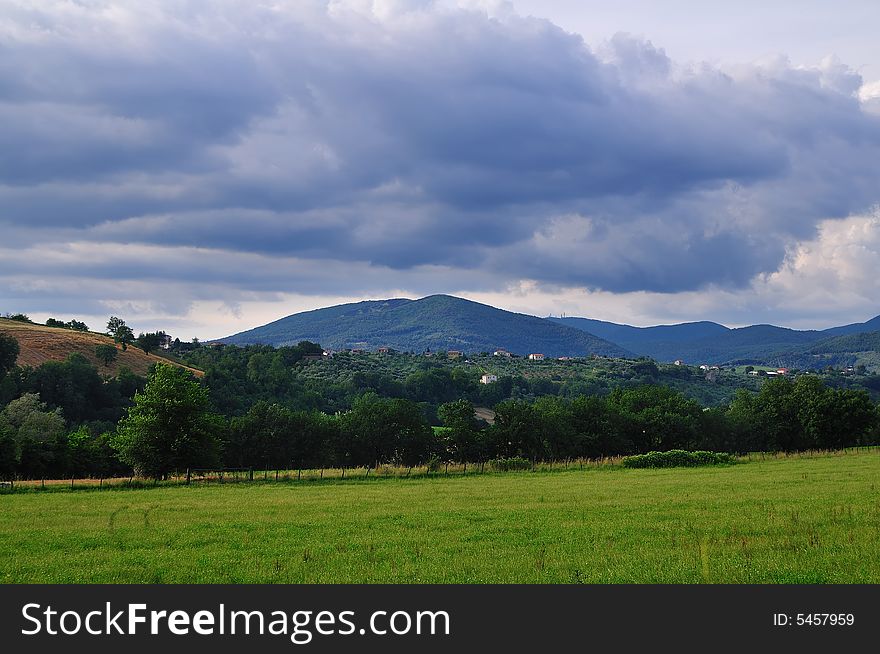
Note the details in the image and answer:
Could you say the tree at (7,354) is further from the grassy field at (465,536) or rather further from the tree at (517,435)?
the grassy field at (465,536)

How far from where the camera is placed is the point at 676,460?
3127 inches

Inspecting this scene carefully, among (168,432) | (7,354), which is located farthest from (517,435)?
(7,354)

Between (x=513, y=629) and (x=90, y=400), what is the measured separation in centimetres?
14978

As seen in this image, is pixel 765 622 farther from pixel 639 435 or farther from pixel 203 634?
pixel 639 435

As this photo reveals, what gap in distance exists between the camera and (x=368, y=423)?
296 feet

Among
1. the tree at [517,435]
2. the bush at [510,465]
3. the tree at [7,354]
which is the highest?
the tree at [7,354]

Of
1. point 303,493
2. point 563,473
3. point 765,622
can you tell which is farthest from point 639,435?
point 765,622

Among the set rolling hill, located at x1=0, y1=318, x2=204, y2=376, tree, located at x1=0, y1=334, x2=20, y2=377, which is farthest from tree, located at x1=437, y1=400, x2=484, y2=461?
tree, located at x1=0, y1=334, x2=20, y2=377

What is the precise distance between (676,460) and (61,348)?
14976 centimetres

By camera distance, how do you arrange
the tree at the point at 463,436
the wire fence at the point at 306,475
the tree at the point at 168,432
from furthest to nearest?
the tree at the point at 463,436, the tree at the point at 168,432, the wire fence at the point at 306,475

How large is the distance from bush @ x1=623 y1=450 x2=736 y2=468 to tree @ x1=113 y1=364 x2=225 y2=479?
42867 millimetres

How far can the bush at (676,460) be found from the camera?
258ft

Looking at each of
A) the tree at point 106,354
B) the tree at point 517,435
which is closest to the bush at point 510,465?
the tree at point 517,435

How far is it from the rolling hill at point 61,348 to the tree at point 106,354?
2.84 feet
